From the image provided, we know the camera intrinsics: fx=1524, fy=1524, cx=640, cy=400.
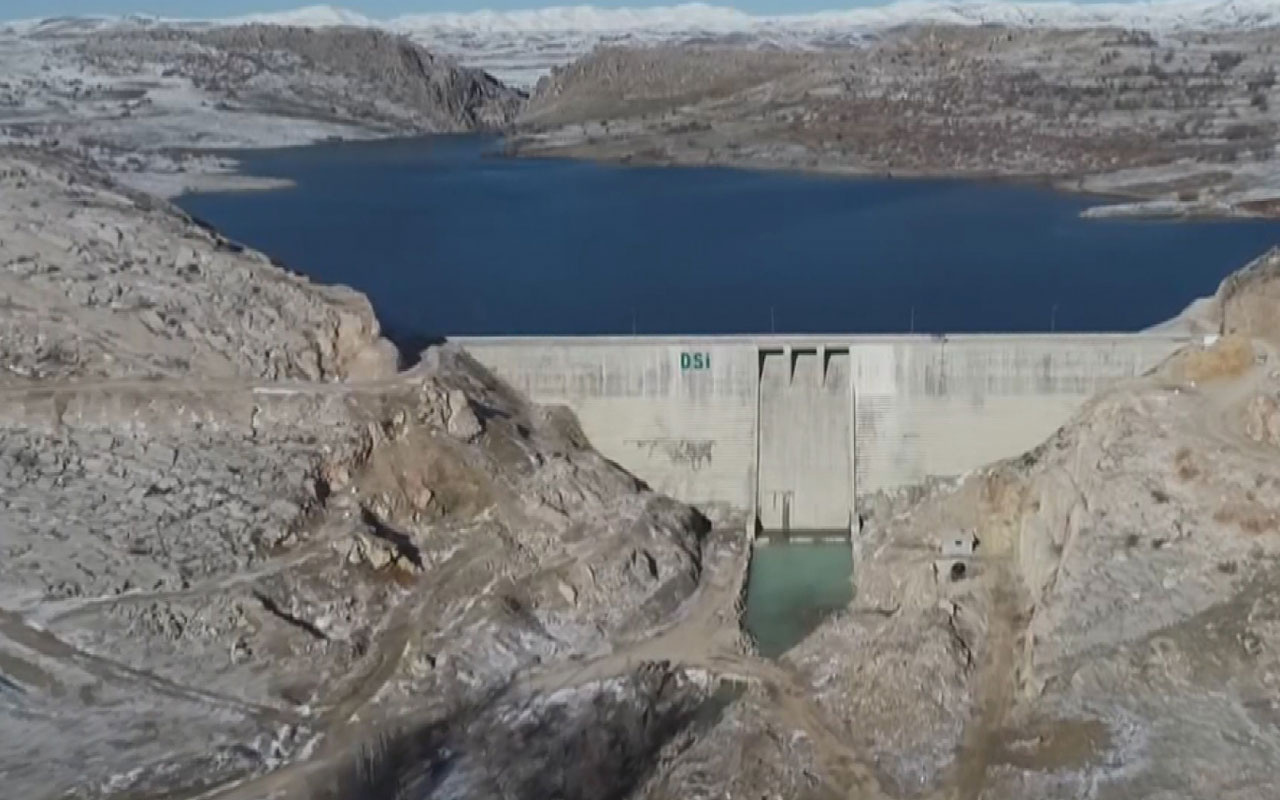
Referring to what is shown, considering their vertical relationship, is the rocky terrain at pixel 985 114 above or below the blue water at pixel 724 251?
→ above

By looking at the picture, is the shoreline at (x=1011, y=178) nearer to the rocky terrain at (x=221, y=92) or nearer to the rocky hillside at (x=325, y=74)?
the rocky terrain at (x=221, y=92)

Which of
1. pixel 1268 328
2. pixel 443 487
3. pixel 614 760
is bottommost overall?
pixel 614 760

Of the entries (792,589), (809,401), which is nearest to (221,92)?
(809,401)

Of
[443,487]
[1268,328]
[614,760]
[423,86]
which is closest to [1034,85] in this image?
[423,86]

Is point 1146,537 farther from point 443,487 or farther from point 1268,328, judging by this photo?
point 443,487

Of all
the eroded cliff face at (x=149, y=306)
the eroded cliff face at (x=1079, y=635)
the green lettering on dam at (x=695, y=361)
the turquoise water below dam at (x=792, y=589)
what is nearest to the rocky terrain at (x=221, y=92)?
the eroded cliff face at (x=149, y=306)

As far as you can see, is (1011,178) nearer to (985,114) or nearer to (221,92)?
(985,114)

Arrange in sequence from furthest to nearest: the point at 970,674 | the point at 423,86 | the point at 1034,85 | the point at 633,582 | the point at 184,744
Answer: the point at 423,86, the point at 1034,85, the point at 633,582, the point at 970,674, the point at 184,744
